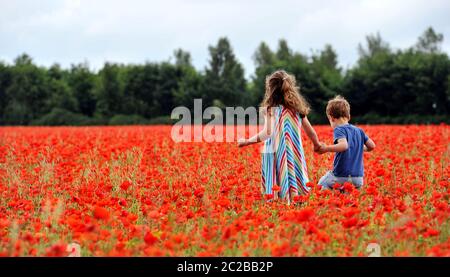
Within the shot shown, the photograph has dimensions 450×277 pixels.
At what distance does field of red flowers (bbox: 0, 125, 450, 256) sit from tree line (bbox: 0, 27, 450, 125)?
3077cm

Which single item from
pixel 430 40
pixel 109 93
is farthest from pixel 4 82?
pixel 430 40

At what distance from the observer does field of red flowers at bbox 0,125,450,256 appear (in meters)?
4.34

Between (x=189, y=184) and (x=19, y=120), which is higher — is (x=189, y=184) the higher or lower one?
the lower one

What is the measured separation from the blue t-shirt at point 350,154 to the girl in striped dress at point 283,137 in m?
0.40

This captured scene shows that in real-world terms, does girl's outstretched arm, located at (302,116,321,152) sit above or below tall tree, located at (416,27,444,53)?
below

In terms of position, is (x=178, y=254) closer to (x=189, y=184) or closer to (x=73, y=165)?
(x=189, y=184)

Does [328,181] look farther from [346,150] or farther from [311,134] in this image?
[311,134]

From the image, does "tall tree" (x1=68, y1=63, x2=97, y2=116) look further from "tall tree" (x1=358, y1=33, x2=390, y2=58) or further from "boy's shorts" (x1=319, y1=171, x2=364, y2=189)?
"boy's shorts" (x1=319, y1=171, x2=364, y2=189)

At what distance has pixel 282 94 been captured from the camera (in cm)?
712

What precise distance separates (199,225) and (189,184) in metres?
1.88

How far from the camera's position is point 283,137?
7141mm

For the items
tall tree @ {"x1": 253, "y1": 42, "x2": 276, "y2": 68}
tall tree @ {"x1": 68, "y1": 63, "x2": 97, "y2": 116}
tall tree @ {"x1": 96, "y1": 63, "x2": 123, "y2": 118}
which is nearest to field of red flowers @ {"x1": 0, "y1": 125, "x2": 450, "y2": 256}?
tall tree @ {"x1": 96, "y1": 63, "x2": 123, "y2": 118}
